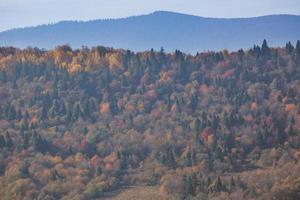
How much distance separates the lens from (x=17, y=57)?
163 m

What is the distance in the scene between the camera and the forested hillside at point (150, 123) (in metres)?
108

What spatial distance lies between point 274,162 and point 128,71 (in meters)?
54.4

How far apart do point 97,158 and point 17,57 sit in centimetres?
5114

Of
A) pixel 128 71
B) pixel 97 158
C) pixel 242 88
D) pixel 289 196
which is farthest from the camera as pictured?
pixel 128 71

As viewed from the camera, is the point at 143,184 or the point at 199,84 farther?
the point at 199,84

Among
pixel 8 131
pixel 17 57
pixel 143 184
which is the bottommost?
pixel 143 184

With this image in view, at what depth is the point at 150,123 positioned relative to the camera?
136 meters

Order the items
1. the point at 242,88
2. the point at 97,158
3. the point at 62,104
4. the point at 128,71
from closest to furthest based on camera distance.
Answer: the point at 97,158 → the point at 62,104 → the point at 242,88 → the point at 128,71

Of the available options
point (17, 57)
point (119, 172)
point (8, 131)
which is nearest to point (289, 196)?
point (119, 172)

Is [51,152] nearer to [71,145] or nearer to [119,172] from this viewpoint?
[71,145]

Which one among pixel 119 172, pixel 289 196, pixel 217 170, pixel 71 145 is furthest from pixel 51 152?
pixel 289 196

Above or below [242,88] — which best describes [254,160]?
below

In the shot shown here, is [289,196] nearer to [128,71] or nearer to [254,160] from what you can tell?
[254,160]

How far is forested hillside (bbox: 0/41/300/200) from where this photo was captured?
4247 inches
